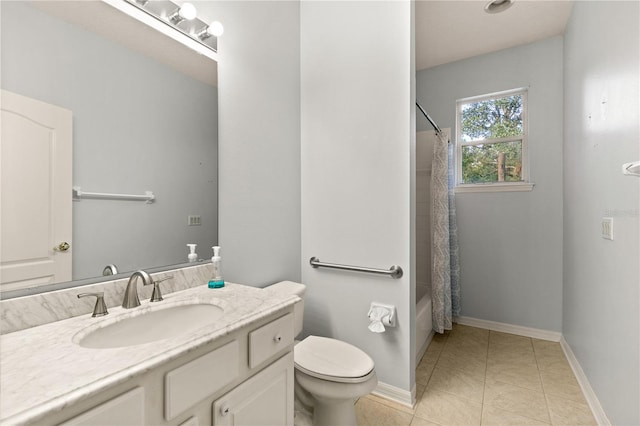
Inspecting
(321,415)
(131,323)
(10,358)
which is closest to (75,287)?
(131,323)

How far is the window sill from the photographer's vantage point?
2.81 m

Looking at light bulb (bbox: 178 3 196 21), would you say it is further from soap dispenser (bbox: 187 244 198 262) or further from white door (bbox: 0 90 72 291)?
soap dispenser (bbox: 187 244 198 262)

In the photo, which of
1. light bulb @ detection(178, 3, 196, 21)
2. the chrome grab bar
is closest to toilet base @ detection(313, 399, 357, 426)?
the chrome grab bar

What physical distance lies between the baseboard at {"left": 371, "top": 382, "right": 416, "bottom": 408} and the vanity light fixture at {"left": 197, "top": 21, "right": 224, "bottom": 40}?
7.14 feet

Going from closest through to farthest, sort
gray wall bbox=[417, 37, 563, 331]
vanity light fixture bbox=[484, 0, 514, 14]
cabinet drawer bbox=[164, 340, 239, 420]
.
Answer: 1. cabinet drawer bbox=[164, 340, 239, 420]
2. vanity light fixture bbox=[484, 0, 514, 14]
3. gray wall bbox=[417, 37, 563, 331]

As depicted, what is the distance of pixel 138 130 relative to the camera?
121 centimetres

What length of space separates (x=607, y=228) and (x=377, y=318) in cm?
131

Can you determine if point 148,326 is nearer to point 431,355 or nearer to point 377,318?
point 377,318

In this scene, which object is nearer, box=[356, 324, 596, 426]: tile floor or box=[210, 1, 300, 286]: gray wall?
box=[210, 1, 300, 286]: gray wall

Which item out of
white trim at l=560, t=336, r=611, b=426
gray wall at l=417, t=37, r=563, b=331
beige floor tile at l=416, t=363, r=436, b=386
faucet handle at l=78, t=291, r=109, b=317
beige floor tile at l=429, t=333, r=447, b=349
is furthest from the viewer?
gray wall at l=417, t=37, r=563, b=331

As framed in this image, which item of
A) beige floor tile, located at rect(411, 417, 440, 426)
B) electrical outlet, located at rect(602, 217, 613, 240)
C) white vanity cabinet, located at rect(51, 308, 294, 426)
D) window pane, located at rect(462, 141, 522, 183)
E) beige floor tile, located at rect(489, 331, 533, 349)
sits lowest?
beige floor tile, located at rect(411, 417, 440, 426)

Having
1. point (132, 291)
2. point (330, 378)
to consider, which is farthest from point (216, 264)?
point (330, 378)

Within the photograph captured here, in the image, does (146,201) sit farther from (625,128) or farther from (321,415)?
(625,128)

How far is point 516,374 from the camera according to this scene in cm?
219
